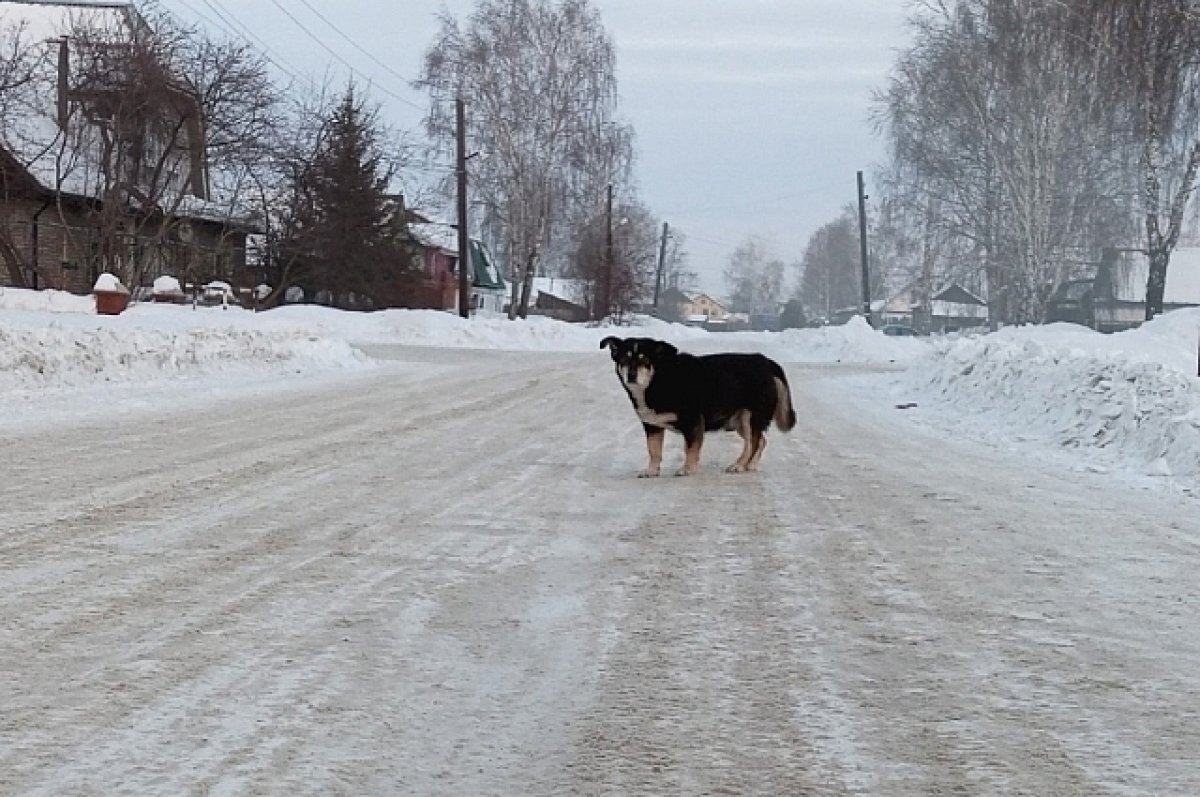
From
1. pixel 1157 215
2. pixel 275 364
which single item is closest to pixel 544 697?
pixel 275 364

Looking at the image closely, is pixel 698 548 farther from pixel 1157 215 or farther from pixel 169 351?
pixel 1157 215

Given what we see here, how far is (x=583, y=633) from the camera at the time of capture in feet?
16.3

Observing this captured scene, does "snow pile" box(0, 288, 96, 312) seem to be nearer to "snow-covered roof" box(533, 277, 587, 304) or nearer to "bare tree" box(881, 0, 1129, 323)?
"bare tree" box(881, 0, 1129, 323)

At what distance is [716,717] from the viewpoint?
3998 mm

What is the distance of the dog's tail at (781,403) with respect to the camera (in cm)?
1034

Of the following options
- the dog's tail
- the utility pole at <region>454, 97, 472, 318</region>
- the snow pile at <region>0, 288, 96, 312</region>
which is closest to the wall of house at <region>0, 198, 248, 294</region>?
the utility pole at <region>454, 97, 472, 318</region>

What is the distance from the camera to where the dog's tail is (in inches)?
407

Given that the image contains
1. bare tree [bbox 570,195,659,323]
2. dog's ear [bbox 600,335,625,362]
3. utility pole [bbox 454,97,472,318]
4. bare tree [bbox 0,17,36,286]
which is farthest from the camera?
bare tree [bbox 570,195,659,323]

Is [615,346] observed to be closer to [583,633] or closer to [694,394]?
[694,394]

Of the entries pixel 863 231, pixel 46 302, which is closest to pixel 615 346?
pixel 46 302

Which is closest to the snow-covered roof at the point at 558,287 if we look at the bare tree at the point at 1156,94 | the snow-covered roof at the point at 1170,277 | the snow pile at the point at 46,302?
the snow-covered roof at the point at 1170,277

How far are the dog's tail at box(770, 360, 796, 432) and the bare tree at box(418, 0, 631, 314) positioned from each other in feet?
149

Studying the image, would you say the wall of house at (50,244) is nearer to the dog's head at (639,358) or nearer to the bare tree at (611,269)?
the bare tree at (611,269)

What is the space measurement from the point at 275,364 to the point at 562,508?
1448 centimetres
